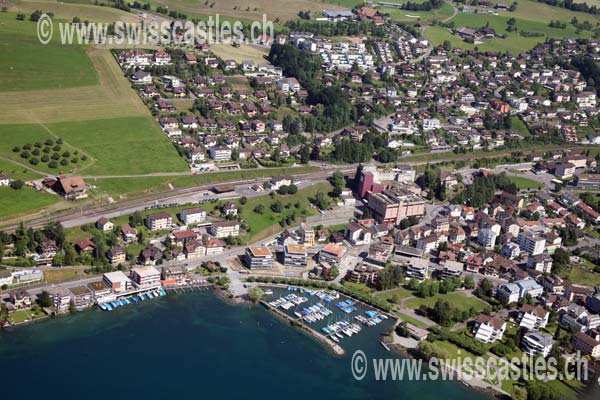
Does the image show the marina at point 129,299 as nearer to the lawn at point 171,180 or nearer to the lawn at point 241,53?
the lawn at point 171,180

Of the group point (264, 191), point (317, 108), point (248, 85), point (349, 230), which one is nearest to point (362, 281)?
point (349, 230)

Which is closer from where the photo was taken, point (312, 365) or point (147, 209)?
point (312, 365)

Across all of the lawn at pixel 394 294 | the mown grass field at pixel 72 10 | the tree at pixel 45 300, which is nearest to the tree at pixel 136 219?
the tree at pixel 45 300

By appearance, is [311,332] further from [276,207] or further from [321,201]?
[321,201]

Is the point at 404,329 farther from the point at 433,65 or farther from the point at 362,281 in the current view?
the point at 433,65

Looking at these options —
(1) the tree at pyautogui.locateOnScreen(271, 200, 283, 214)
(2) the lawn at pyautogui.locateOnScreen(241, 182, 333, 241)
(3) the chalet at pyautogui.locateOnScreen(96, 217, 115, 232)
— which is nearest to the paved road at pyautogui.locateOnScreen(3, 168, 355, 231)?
(3) the chalet at pyautogui.locateOnScreen(96, 217, 115, 232)

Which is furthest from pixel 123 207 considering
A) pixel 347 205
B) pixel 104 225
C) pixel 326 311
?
pixel 347 205
